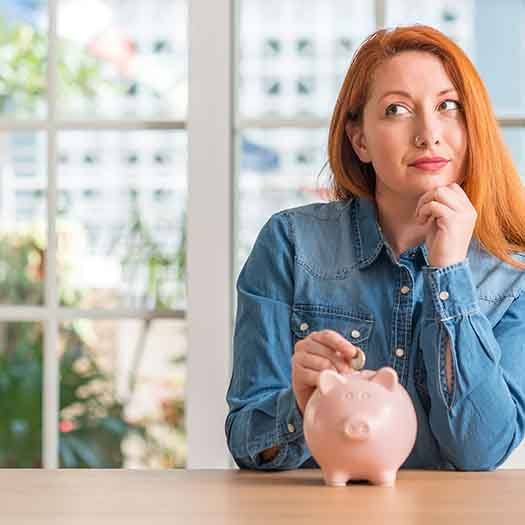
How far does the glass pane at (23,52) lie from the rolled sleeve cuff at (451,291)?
10.2ft

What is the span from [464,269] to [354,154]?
448 millimetres

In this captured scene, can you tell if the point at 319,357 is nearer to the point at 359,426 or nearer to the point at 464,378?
the point at 359,426

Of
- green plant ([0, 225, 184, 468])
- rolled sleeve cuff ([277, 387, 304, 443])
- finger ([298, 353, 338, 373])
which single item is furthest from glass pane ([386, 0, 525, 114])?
green plant ([0, 225, 184, 468])

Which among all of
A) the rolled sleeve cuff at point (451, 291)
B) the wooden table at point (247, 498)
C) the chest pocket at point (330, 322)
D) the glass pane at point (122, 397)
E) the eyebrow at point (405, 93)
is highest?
the eyebrow at point (405, 93)

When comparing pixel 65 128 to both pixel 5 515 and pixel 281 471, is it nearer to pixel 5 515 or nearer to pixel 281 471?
pixel 281 471

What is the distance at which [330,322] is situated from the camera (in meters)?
1.88

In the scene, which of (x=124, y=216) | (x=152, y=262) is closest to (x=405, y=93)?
(x=152, y=262)

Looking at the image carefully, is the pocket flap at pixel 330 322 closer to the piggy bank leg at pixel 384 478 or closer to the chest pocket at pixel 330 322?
the chest pocket at pixel 330 322

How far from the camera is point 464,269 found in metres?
1.65

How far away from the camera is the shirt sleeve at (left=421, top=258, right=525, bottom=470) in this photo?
1638 millimetres

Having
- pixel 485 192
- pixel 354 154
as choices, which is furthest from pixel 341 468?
pixel 354 154

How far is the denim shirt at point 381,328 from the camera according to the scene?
5.40 ft

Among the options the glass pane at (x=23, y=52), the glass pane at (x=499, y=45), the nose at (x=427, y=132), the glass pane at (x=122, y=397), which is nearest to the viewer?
the nose at (x=427, y=132)

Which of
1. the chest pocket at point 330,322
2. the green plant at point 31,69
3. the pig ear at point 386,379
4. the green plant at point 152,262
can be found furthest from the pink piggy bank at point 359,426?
the green plant at point 31,69
